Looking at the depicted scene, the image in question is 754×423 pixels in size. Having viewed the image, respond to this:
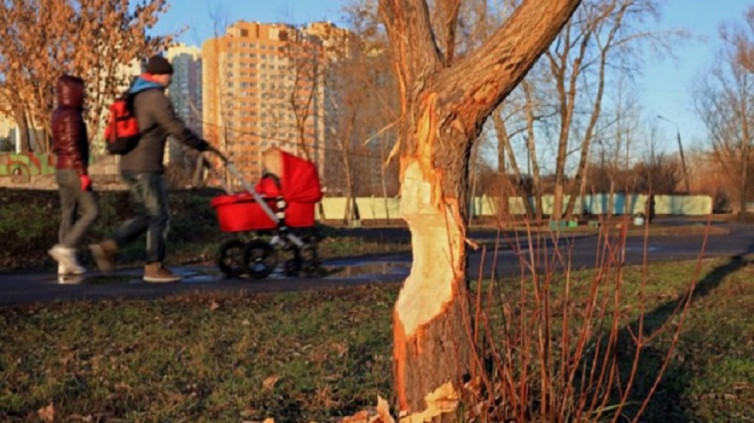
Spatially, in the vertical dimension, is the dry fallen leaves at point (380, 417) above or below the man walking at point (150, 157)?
below

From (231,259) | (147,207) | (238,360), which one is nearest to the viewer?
(238,360)

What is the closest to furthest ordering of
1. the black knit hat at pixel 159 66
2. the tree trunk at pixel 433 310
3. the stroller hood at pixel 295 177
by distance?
Answer: 1. the tree trunk at pixel 433 310
2. the black knit hat at pixel 159 66
3. the stroller hood at pixel 295 177

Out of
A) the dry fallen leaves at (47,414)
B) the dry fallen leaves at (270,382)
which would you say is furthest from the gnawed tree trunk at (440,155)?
the dry fallen leaves at (47,414)

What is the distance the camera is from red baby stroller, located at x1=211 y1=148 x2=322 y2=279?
30.5 feet

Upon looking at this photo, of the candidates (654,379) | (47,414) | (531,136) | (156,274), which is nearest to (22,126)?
(156,274)

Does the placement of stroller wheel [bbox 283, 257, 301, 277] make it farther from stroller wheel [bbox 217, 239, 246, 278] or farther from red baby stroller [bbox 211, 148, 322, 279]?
stroller wheel [bbox 217, 239, 246, 278]

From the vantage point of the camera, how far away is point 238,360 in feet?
16.6

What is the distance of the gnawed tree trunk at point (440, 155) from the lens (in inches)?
128

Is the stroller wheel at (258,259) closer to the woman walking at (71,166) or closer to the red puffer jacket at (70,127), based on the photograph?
the woman walking at (71,166)

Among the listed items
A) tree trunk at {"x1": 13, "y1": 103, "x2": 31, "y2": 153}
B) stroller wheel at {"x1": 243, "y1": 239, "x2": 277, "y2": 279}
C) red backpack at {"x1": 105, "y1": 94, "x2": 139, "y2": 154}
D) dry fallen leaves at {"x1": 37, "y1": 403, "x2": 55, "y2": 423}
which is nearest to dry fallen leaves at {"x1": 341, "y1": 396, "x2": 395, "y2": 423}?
dry fallen leaves at {"x1": 37, "y1": 403, "x2": 55, "y2": 423}

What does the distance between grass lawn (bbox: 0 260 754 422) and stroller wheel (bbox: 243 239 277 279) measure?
186 centimetres

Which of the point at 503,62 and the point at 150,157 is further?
the point at 150,157

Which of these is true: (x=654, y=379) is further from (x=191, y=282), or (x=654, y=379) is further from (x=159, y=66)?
(x=191, y=282)

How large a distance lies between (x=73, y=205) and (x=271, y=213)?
3.04 metres
